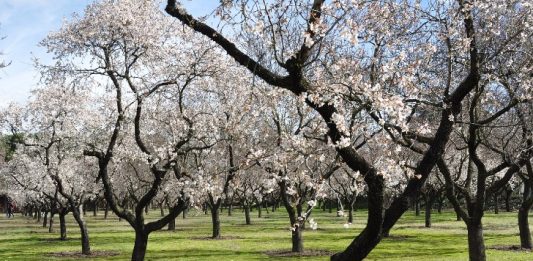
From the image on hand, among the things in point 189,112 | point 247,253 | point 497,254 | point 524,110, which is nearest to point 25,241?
point 247,253

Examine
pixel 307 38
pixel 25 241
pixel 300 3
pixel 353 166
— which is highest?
pixel 300 3

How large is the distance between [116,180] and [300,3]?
60.6 meters

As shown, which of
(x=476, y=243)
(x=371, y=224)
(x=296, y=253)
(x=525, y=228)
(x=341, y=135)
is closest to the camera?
(x=341, y=135)

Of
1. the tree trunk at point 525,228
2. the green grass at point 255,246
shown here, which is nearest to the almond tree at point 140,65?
the green grass at point 255,246

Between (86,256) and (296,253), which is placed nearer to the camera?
(296,253)

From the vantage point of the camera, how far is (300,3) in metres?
9.12

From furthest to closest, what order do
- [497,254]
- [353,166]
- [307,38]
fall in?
[497,254], [353,166], [307,38]

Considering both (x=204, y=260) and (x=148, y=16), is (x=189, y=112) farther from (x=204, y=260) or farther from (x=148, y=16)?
(x=204, y=260)

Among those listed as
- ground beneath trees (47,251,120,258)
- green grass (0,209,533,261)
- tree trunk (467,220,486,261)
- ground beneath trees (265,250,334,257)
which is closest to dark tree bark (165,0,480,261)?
tree trunk (467,220,486,261)

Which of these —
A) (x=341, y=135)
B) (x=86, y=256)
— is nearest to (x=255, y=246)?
(x=86, y=256)

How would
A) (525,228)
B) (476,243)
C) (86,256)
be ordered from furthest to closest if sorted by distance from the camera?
1. (86,256)
2. (525,228)
3. (476,243)

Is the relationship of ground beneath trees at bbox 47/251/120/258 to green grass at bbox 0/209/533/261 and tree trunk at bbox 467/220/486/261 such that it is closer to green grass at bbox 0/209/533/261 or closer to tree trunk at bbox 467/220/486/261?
green grass at bbox 0/209/533/261

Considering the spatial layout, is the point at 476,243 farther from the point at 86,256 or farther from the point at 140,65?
the point at 86,256

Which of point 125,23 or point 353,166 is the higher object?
point 125,23
